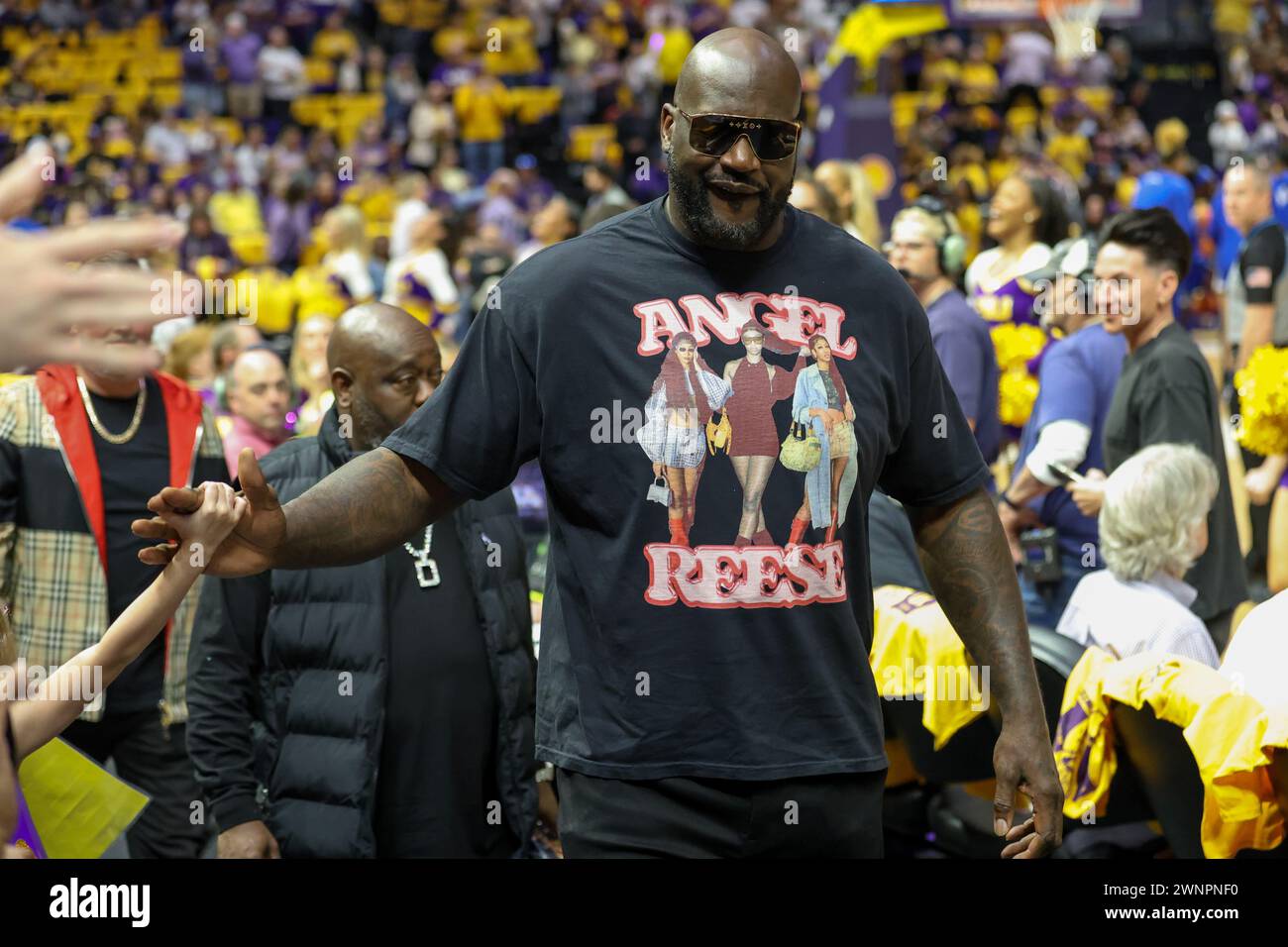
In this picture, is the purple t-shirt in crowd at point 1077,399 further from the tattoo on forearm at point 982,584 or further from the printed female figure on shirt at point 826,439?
the printed female figure on shirt at point 826,439

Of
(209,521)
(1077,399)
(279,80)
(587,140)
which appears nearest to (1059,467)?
(1077,399)

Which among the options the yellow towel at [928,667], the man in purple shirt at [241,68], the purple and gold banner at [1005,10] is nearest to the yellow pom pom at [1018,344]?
the yellow towel at [928,667]

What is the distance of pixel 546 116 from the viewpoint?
62.0 ft

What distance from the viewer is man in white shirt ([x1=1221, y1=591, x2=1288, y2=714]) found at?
3.45 metres

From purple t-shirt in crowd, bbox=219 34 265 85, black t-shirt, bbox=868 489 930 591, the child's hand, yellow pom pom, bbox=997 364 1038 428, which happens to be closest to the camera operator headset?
yellow pom pom, bbox=997 364 1038 428

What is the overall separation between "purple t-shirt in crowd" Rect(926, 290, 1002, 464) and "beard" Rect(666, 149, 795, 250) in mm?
→ 2833

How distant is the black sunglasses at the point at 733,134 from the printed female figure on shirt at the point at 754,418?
0.27 m

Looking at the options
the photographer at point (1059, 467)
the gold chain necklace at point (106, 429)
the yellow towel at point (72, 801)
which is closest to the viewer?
the yellow towel at point (72, 801)

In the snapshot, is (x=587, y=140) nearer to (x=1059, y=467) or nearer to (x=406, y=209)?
(x=406, y=209)

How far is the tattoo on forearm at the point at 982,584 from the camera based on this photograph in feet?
9.05

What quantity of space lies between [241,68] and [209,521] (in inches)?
703

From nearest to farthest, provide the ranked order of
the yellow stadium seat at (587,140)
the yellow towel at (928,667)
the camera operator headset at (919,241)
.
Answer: the yellow towel at (928,667) → the camera operator headset at (919,241) → the yellow stadium seat at (587,140)

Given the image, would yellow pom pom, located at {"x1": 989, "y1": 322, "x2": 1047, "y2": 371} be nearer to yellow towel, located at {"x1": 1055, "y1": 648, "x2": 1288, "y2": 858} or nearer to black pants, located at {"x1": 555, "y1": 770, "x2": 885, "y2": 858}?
yellow towel, located at {"x1": 1055, "y1": 648, "x2": 1288, "y2": 858}
